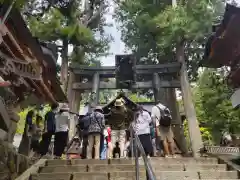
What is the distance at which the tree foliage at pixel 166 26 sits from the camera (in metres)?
13.6

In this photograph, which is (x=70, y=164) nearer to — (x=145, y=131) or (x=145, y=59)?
(x=145, y=131)

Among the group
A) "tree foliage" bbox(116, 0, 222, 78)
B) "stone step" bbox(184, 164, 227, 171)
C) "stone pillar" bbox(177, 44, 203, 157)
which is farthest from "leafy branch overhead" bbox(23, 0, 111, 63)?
"stone step" bbox(184, 164, 227, 171)

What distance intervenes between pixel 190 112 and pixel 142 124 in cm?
621

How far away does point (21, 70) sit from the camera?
7219 millimetres

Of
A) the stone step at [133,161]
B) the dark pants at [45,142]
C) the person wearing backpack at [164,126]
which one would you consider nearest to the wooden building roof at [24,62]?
the dark pants at [45,142]

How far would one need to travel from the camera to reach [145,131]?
755 cm

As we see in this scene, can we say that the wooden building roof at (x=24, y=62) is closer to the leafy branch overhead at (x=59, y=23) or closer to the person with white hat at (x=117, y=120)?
the person with white hat at (x=117, y=120)

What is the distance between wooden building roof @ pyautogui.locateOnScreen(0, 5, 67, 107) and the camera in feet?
20.4

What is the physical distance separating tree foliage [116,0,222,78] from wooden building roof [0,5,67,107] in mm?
6458

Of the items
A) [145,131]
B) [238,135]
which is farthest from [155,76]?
[238,135]

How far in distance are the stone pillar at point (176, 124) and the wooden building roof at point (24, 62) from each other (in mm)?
6288

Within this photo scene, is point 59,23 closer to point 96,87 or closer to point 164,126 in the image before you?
point 96,87

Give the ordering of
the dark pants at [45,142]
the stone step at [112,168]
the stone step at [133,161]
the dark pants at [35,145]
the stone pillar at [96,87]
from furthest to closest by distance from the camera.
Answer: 1. the stone pillar at [96,87]
2. the dark pants at [35,145]
3. the dark pants at [45,142]
4. the stone step at [133,161]
5. the stone step at [112,168]

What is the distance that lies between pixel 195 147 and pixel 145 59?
24.7 feet
